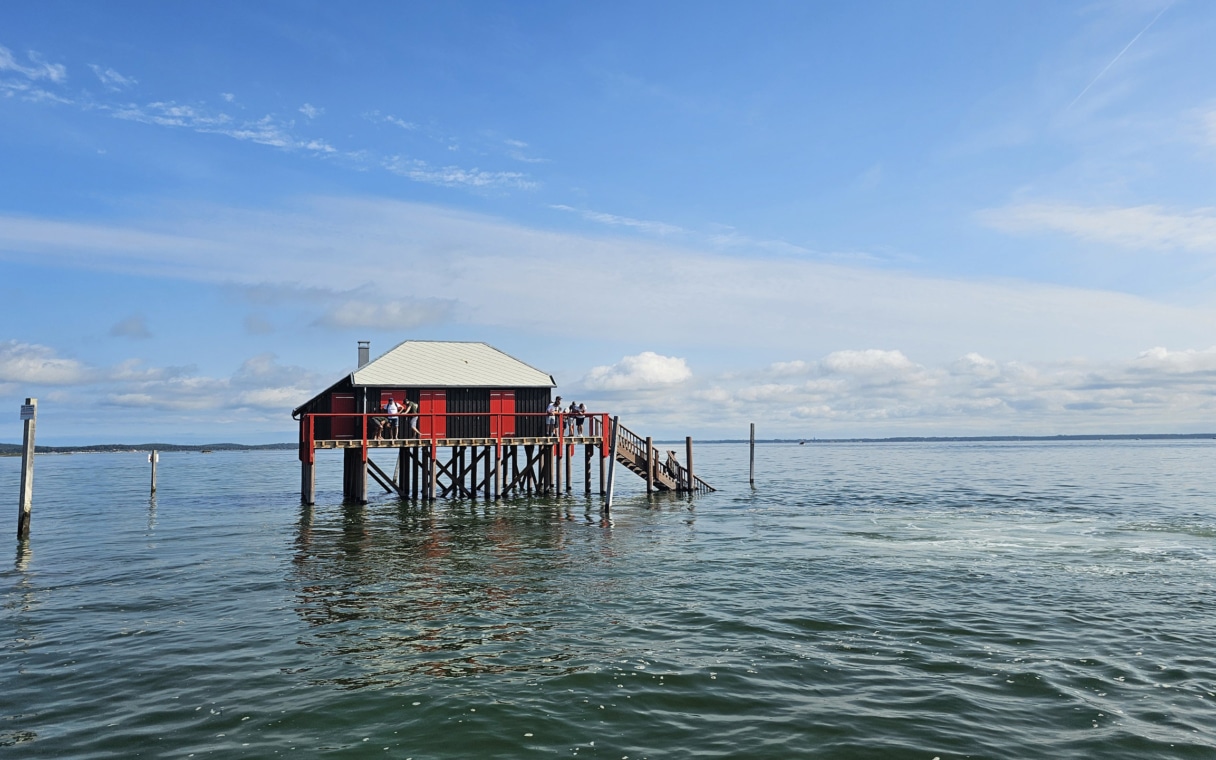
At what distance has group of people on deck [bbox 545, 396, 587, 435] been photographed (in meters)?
36.9

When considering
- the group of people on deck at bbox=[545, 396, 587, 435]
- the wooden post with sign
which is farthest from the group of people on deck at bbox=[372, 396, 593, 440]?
the wooden post with sign

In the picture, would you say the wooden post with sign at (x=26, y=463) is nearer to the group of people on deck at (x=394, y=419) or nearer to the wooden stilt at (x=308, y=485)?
the wooden stilt at (x=308, y=485)

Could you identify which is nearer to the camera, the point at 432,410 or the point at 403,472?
the point at 432,410

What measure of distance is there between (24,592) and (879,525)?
25934 millimetres

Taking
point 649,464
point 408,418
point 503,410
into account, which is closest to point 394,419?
point 408,418

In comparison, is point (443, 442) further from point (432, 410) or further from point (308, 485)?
point (308, 485)

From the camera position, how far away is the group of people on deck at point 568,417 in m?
36.9

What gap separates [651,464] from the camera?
4022 centimetres

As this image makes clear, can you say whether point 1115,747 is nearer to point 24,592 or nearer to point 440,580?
point 440,580

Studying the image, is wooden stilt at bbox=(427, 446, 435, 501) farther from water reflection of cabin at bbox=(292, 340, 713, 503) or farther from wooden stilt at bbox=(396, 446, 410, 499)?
wooden stilt at bbox=(396, 446, 410, 499)

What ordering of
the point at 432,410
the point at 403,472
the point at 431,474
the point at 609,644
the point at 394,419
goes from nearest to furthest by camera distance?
the point at 609,644
the point at 394,419
the point at 432,410
the point at 431,474
the point at 403,472

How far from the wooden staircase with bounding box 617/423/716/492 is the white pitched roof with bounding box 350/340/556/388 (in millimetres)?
5375

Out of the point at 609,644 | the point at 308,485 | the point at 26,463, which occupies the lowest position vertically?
the point at 609,644

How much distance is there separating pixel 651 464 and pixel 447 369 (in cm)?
1159
